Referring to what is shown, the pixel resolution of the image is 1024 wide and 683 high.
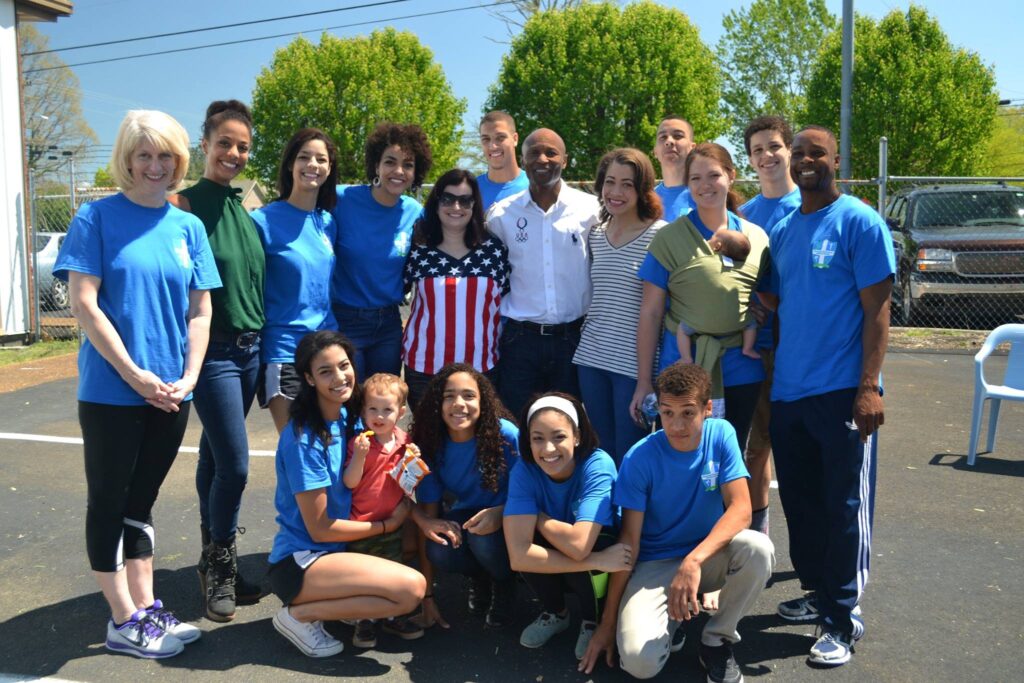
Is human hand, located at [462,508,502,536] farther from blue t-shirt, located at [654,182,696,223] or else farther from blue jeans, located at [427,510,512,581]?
blue t-shirt, located at [654,182,696,223]

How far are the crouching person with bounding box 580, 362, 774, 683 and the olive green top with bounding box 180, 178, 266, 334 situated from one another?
1808 millimetres

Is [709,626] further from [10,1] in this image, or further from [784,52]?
[784,52]

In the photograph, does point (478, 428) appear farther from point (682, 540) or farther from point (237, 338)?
point (237, 338)

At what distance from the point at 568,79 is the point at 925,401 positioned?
19809 mm

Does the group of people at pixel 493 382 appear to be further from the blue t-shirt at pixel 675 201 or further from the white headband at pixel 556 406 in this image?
the blue t-shirt at pixel 675 201

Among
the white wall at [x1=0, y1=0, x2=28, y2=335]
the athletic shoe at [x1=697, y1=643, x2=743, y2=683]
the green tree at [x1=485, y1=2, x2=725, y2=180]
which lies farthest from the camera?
the green tree at [x1=485, y1=2, x2=725, y2=180]

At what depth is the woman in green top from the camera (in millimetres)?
3930

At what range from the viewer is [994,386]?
6551mm

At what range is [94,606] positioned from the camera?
13.6ft

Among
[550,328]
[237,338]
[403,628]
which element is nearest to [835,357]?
[550,328]

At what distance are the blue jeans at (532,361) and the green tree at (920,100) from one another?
19535mm

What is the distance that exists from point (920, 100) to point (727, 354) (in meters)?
20.2

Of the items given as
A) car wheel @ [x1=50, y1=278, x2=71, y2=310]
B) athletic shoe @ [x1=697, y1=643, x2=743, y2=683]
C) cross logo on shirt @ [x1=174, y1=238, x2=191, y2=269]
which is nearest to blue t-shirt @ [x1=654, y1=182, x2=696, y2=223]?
athletic shoe @ [x1=697, y1=643, x2=743, y2=683]

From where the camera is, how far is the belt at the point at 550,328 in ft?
14.7
